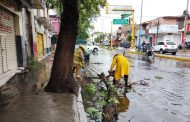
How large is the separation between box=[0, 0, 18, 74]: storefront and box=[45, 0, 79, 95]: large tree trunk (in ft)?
10.4

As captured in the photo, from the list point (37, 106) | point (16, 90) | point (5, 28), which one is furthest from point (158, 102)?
point (5, 28)

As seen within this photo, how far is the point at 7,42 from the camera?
37.7ft

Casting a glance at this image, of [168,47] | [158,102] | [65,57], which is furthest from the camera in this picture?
[168,47]

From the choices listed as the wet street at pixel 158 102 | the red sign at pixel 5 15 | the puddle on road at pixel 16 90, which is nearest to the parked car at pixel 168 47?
the wet street at pixel 158 102

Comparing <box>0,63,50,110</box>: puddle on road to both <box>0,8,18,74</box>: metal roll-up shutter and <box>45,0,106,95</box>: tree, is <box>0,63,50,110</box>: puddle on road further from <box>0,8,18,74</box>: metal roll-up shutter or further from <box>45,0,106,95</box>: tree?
<box>0,8,18,74</box>: metal roll-up shutter

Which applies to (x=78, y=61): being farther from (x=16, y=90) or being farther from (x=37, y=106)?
(x=37, y=106)

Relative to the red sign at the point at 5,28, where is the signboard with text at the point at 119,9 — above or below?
above

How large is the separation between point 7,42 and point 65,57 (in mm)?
4558

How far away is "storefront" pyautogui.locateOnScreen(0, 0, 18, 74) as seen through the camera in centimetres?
1043

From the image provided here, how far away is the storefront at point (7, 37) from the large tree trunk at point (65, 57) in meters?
3.17

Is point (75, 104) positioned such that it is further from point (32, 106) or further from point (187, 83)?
point (187, 83)

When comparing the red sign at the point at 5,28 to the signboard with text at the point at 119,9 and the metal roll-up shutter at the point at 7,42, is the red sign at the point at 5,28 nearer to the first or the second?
the metal roll-up shutter at the point at 7,42

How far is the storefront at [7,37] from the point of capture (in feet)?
34.2

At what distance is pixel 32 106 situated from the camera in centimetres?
632
